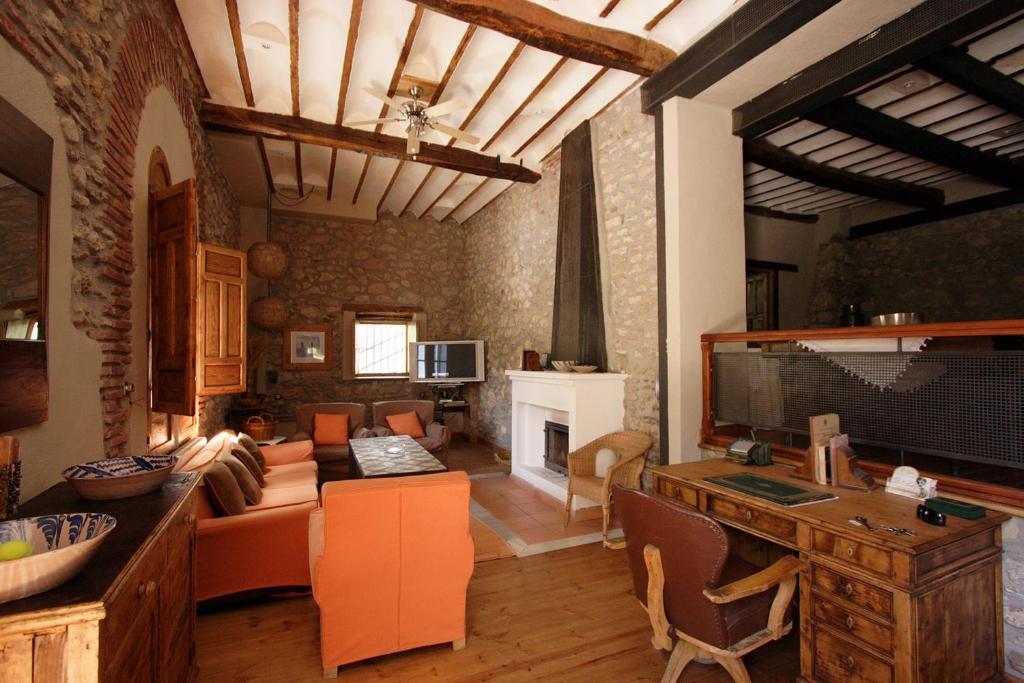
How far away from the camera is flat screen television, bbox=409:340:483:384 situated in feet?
26.0

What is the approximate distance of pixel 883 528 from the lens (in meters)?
1.84

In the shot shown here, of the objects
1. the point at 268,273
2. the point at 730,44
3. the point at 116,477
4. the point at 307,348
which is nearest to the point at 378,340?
the point at 307,348

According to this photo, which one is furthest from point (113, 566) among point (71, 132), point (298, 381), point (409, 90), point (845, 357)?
point (298, 381)

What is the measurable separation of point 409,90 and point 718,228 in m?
3.08

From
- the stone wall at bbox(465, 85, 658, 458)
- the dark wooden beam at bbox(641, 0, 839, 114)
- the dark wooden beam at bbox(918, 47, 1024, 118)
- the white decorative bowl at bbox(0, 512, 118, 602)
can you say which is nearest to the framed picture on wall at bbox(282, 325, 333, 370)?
the stone wall at bbox(465, 85, 658, 458)

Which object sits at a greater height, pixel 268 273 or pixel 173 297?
pixel 268 273

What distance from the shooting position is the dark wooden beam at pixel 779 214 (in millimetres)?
6477

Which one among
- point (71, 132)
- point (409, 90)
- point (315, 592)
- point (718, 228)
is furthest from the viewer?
point (409, 90)

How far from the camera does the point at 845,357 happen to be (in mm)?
2631

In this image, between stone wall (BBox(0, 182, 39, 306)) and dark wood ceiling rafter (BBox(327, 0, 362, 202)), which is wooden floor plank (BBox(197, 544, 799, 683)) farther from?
dark wood ceiling rafter (BBox(327, 0, 362, 202))

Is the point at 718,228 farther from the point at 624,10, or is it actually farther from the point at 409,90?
the point at 409,90

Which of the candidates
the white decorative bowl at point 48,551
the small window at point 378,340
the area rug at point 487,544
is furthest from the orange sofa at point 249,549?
the small window at point 378,340

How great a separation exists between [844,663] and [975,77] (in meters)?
3.98

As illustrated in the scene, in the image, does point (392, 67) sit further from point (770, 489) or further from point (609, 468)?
point (770, 489)
